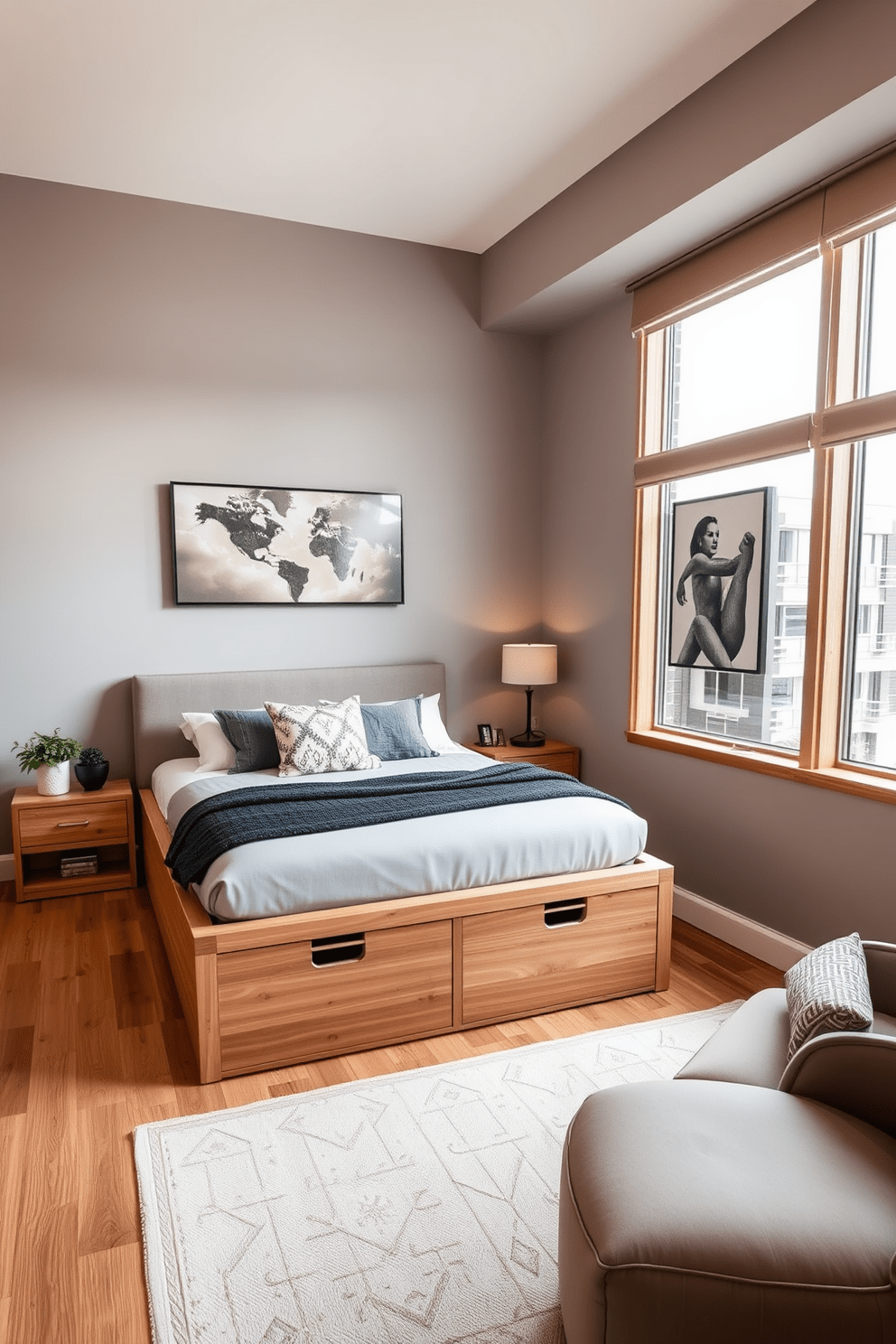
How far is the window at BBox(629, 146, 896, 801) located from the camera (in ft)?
9.16

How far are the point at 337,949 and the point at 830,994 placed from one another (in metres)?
1.39

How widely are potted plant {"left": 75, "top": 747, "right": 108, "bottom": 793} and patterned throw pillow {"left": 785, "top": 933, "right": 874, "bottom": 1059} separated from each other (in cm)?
293

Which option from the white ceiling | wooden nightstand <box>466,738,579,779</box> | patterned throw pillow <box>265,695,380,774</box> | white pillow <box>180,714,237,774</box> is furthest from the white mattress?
the white ceiling

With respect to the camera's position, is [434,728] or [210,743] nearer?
[210,743]

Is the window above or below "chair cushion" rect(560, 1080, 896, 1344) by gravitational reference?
above

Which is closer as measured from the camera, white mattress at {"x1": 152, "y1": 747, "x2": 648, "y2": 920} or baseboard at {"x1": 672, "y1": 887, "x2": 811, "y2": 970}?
white mattress at {"x1": 152, "y1": 747, "x2": 648, "y2": 920}

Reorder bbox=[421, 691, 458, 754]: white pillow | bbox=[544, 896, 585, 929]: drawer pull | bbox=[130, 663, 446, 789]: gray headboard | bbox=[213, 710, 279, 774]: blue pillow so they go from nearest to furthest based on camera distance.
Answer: bbox=[544, 896, 585, 929]: drawer pull → bbox=[213, 710, 279, 774]: blue pillow → bbox=[130, 663, 446, 789]: gray headboard → bbox=[421, 691, 458, 754]: white pillow

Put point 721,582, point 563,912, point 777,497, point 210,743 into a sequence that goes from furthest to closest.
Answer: point 210,743 → point 721,582 → point 777,497 → point 563,912

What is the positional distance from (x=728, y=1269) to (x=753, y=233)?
314 cm

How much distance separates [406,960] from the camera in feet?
8.34

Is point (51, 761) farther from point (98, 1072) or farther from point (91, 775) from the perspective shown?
point (98, 1072)

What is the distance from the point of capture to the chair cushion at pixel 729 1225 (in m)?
1.21

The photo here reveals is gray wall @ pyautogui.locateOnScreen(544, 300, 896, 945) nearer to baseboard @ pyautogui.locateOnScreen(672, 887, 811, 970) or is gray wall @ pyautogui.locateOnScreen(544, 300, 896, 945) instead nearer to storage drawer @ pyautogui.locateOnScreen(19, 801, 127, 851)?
baseboard @ pyautogui.locateOnScreen(672, 887, 811, 970)

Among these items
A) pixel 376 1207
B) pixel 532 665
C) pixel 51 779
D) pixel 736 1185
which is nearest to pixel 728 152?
pixel 532 665
